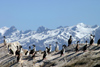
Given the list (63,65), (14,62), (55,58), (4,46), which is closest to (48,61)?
(55,58)

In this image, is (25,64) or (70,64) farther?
(25,64)

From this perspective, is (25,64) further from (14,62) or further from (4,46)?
(4,46)

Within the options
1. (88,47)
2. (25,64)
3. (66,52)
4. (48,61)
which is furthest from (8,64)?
(88,47)

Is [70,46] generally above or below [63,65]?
above

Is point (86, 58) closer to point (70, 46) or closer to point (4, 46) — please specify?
point (70, 46)

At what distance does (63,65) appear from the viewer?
43.9 m

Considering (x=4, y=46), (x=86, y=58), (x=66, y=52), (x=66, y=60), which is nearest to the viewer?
(x=86, y=58)

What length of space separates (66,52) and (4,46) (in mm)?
25640

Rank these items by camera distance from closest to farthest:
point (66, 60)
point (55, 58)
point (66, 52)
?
point (66, 60) → point (55, 58) → point (66, 52)

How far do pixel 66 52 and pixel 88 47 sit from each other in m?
5.44

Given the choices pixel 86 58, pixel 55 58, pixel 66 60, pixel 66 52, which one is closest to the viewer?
pixel 86 58

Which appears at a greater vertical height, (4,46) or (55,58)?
(4,46)

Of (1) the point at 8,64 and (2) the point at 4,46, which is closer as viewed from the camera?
(1) the point at 8,64

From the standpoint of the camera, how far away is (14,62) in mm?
51750
